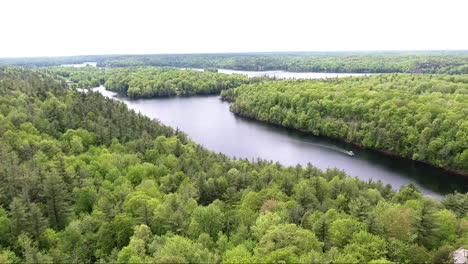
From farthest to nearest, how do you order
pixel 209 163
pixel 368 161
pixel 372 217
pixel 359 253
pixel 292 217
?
1. pixel 368 161
2. pixel 209 163
3. pixel 292 217
4. pixel 372 217
5. pixel 359 253

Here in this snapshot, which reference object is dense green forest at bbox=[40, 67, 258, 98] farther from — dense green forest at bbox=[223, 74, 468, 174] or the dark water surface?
dense green forest at bbox=[223, 74, 468, 174]

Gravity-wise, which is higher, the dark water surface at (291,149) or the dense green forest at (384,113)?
the dense green forest at (384,113)

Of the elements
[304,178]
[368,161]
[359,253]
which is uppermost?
[359,253]

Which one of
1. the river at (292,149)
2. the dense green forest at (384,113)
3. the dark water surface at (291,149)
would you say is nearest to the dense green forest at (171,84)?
the dark water surface at (291,149)

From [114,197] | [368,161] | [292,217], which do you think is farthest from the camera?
[368,161]

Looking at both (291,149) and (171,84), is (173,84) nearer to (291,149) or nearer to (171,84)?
(171,84)

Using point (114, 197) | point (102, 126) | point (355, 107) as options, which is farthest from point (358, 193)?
point (355, 107)

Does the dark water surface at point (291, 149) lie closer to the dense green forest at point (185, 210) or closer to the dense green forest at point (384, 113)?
the dense green forest at point (384, 113)

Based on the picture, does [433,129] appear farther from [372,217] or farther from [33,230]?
[33,230]
